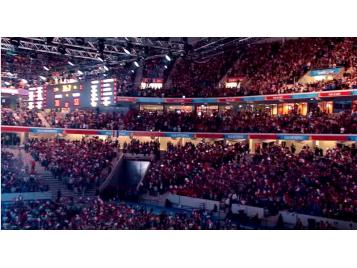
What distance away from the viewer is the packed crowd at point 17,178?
14727 millimetres

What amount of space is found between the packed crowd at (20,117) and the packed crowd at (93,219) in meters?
7.27

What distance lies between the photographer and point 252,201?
13445 millimetres

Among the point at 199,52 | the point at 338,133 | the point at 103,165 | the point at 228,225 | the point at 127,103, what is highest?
the point at 199,52

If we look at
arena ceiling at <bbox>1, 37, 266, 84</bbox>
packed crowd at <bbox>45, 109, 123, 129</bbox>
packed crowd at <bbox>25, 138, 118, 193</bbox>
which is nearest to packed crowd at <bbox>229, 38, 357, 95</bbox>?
arena ceiling at <bbox>1, 37, 266, 84</bbox>

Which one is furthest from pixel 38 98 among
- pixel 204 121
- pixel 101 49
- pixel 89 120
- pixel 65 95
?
pixel 204 121

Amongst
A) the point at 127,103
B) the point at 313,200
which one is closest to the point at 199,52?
the point at 127,103

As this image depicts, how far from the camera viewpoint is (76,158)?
55.9 feet

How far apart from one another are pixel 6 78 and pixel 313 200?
46.1 feet

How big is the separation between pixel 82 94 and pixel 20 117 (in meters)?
7.42

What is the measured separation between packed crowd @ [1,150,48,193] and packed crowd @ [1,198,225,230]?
5.84 ft

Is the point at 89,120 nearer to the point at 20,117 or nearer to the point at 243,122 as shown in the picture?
the point at 20,117

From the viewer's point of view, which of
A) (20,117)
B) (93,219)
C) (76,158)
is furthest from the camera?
(20,117)

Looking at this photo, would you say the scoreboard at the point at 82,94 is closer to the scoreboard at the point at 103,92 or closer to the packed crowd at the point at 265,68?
the scoreboard at the point at 103,92
